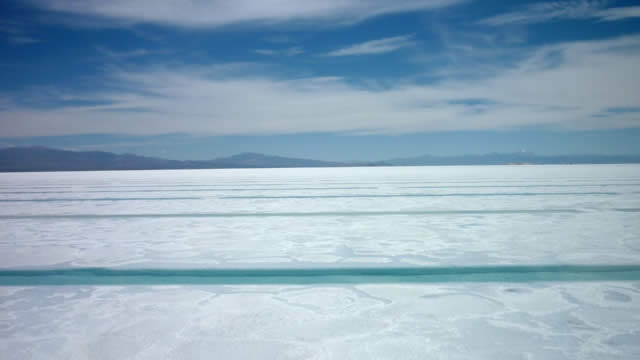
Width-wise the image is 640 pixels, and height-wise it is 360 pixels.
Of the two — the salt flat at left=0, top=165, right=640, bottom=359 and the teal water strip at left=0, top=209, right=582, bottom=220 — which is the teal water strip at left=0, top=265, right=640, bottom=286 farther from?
the teal water strip at left=0, top=209, right=582, bottom=220

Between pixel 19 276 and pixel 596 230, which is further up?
pixel 596 230

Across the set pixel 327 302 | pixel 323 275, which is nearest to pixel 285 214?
pixel 323 275

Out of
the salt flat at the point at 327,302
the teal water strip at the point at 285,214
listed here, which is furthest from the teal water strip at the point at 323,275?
the teal water strip at the point at 285,214

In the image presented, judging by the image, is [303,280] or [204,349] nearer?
[204,349]

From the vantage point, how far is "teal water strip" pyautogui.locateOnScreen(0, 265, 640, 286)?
9.41 ft

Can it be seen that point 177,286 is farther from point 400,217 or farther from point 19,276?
point 400,217

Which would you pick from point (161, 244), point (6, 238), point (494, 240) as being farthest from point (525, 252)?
point (6, 238)

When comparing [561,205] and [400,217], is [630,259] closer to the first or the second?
[400,217]

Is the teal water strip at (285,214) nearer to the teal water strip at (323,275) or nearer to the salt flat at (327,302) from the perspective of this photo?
the salt flat at (327,302)

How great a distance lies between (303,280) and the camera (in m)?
2.92

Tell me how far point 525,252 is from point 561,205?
4208mm

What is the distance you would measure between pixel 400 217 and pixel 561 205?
297 centimetres

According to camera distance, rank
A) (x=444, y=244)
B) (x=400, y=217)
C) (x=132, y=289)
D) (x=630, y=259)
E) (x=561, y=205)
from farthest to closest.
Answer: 1. (x=561, y=205)
2. (x=400, y=217)
3. (x=444, y=244)
4. (x=630, y=259)
5. (x=132, y=289)

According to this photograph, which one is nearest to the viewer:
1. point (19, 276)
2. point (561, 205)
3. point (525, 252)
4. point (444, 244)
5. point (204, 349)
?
point (204, 349)
